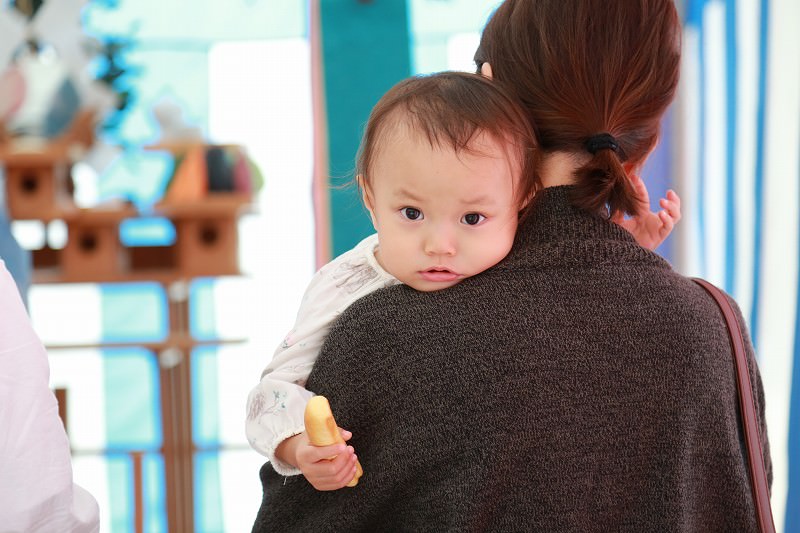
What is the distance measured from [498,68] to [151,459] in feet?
9.31

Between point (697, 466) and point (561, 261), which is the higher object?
point (561, 261)

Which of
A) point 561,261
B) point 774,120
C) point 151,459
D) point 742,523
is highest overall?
point 774,120

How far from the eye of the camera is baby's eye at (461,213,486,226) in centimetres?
99

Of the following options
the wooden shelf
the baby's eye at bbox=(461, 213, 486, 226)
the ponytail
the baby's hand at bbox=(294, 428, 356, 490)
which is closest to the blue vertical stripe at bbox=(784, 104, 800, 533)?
the ponytail

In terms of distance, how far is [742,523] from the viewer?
103cm

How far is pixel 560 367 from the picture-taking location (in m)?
0.95

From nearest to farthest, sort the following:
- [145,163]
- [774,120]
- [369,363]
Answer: [369,363]
[774,120]
[145,163]

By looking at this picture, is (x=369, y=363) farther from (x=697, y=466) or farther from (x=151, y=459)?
(x=151, y=459)

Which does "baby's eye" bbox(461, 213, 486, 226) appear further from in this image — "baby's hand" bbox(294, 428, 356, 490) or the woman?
"baby's hand" bbox(294, 428, 356, 490)

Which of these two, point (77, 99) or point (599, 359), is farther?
point (77, 99)

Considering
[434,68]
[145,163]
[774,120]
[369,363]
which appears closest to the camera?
[369,363]

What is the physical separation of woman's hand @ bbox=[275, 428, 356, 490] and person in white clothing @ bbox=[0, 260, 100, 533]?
24 centimetres

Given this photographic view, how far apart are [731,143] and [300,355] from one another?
184 cm

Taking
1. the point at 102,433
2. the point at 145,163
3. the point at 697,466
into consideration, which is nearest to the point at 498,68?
the point at 697,466
